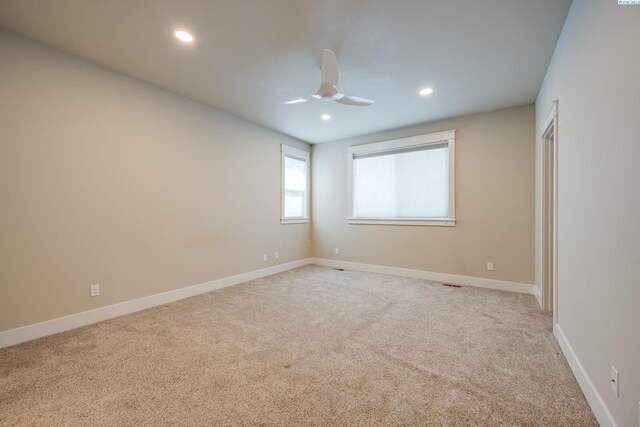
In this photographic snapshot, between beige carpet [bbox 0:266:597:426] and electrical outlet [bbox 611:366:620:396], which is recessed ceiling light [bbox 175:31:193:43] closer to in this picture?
beige carpet [bbox 0:266:597:426]

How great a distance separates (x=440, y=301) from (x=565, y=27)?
2.98 m

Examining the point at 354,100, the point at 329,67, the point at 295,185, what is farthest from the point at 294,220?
the point at 329,67

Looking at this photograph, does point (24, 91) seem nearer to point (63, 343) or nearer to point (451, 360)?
point (63, 343)

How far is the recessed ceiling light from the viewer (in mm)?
2426

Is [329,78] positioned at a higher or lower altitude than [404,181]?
→ higher

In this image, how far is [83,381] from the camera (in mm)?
1867

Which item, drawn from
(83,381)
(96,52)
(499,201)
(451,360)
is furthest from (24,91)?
(499,201)

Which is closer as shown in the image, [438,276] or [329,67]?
[329,67]

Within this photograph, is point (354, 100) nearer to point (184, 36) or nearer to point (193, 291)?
point (184, 36)

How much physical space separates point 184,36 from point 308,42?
3.64 feet

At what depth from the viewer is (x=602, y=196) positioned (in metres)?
1.51

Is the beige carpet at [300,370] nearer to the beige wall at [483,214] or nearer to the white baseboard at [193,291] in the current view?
the white baseboard at [193,291]

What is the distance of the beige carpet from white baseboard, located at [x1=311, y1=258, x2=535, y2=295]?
80 cm

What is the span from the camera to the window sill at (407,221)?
4.55 metres
